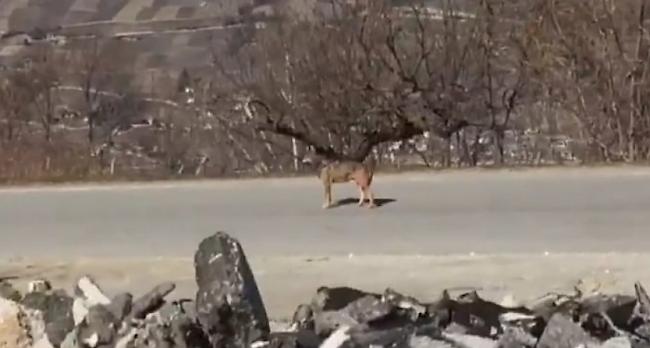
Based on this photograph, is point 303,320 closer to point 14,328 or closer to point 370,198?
point 14,328

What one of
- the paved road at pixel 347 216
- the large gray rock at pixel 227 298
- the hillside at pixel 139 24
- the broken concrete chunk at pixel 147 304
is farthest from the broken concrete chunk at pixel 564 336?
the hillside at pixel 139 24

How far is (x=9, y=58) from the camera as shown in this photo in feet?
62.1

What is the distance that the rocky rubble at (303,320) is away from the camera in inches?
188

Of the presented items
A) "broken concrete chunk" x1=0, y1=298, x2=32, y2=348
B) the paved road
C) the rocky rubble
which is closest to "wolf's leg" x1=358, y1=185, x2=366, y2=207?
the paved road

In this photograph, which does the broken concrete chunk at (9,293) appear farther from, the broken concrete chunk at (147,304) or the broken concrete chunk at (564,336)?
the broken concrete chunk at (564,336)

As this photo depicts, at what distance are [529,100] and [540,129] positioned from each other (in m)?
0.64

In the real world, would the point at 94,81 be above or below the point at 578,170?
above

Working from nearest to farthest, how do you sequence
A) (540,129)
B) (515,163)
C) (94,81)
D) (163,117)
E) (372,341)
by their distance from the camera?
(372,341)
(515,163)
(540,129)
(163,117)
(94,81)

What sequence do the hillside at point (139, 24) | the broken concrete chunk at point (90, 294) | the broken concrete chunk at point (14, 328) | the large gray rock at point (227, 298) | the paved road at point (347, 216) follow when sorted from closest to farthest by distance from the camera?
the large gray rock at point (227, 298), the broken concrete chunk at point (14, 328), the broken concrete chunk at point (90, 294), the paved road at point (347, 216), the hillside at point (139, 24)

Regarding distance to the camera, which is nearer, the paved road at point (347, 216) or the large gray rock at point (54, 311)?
the large gray rock at point (54, 311)

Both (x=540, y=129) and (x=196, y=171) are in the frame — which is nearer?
(x=196, y=171)

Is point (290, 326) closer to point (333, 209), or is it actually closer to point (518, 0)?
point (333, 209)

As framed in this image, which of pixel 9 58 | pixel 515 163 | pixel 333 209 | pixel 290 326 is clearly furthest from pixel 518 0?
pixel 290 326

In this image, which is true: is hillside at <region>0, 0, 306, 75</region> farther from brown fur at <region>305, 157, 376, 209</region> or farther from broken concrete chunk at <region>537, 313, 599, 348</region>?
broken concrete chunk at <region>537, 313, 599, 348</region>
